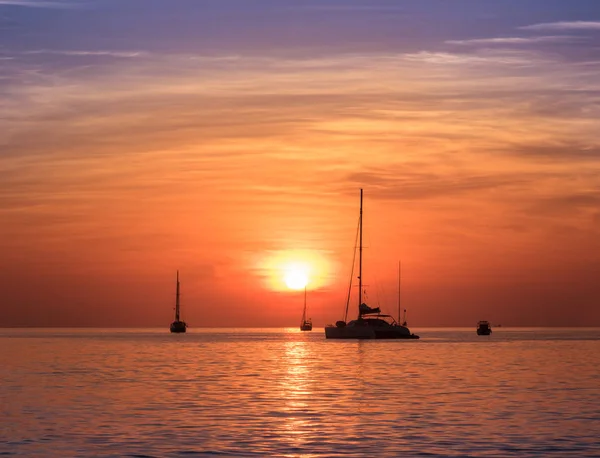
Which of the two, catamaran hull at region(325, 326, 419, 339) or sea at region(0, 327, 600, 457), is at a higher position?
catamaran hull at region(325, 326, 419, 339)

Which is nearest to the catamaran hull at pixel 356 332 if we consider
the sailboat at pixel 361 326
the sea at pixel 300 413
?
the sailboat at pixel 361 326

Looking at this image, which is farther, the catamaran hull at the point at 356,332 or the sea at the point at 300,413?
the catamaran hull at the point at 356,332

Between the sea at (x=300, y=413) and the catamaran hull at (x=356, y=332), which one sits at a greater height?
the catamaran hull at (x=356, y=332)

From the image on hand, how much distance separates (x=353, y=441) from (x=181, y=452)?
23.6 ft

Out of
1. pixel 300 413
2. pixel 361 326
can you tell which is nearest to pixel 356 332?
pixel 361 326

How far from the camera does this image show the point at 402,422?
163 ft

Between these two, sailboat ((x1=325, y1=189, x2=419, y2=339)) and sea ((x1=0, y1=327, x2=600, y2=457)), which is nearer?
sea ((x1=0, y1=327, x2=600, y2=457))

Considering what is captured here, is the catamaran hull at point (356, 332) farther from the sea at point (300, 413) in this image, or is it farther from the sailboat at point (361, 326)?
the sea at point (300, 413)

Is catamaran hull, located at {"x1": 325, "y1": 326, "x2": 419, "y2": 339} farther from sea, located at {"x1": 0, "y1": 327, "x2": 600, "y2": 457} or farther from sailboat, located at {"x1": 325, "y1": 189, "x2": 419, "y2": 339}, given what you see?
sea, located at {"x1": 0, "y1": 327, "x2": 600, "y2": 457}

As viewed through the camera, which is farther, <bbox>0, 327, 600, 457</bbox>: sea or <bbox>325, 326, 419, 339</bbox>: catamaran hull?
<bbox>325, 326, 419, 339</bbox>: catamaran hull

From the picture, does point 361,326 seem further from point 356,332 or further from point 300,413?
point 300,413

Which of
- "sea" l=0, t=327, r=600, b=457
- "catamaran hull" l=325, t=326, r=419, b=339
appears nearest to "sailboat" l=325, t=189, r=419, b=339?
"catamaran hull" l=325, t=326, r=419, b=339

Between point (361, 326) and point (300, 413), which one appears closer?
point (300, 413)

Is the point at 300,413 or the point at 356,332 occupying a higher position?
the point at 356,332
